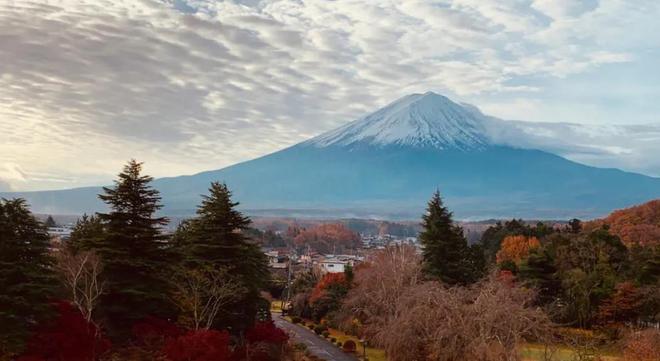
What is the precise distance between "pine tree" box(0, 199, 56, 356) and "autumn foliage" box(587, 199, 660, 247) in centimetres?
5048

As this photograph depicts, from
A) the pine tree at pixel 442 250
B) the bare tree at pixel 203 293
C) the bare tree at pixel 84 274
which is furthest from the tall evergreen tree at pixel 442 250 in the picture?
the bare tree at pixel 84 274

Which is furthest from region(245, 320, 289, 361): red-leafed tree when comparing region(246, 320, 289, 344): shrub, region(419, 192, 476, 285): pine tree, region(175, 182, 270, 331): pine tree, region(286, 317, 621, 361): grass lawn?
region(419, 192, 476, 285): pine tree

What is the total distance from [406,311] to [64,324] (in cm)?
1161

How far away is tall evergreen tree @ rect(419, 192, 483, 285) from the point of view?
34.8 metres

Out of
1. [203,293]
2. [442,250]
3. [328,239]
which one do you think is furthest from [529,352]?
[328,239]

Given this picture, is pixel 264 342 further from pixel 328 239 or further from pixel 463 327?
pixel 328 239

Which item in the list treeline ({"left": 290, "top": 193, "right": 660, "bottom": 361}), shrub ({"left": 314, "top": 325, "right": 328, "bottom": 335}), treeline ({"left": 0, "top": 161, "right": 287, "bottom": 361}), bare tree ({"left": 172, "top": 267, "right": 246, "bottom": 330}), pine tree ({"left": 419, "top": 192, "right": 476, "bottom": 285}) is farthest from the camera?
shrub ({"left": 314, "top": 325, "right": 328, "bottom": 335})

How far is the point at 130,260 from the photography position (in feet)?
79.6

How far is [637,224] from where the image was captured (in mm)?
64375

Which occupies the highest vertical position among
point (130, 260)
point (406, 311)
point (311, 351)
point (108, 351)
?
point (130, 260)

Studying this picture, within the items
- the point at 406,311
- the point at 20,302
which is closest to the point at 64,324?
the point at 20,302

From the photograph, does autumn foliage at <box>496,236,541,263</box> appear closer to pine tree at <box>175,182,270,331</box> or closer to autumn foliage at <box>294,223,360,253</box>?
pine tree at <box>175,182,270,331</box>

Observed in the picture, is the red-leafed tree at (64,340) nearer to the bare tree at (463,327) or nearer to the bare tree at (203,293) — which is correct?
the bare tree at (203,293)

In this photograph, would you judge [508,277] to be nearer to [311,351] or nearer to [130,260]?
[311,351]
